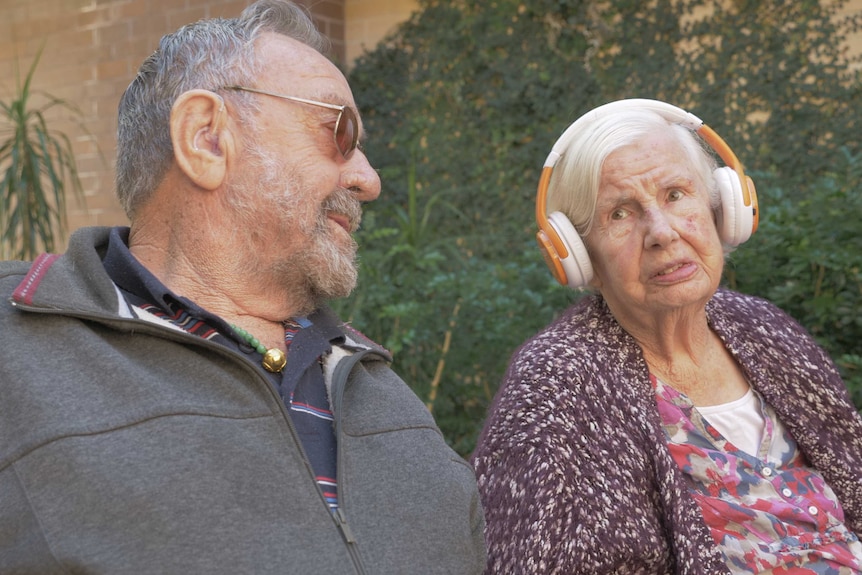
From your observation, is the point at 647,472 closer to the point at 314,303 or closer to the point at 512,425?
the point at 512,425

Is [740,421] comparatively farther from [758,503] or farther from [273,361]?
[273,361]

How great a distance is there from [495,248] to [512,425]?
328 cm

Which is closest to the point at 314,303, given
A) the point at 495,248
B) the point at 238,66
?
the point at 238,66

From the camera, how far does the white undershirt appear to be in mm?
2430

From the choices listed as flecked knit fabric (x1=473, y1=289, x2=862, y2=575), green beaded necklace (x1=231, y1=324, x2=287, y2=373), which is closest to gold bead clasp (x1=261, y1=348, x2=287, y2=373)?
green beaded necklace (x1=231, y1=324, x2=287, y2=373)

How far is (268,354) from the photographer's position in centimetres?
184

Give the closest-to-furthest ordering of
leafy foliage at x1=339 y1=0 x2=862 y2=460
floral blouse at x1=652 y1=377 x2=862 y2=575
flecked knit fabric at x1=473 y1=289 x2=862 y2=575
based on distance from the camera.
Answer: flecked knit fabric at x1=473 y1=289 x2=862 y2=575 < floral blouse at x1=652 y1=377 x2=862 y2=575 < leafy foliage at x1=339 y1=0 x2=862 y2=460

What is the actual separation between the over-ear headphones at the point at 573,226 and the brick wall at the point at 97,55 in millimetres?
3454

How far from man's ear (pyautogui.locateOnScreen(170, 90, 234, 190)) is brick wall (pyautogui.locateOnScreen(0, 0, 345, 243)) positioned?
154 inches

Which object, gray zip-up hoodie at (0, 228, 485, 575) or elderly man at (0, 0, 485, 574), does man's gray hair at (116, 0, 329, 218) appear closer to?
elderly man at (0, 0, 485, 574)

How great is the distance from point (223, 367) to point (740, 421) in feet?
4.70

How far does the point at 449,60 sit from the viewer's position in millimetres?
5695

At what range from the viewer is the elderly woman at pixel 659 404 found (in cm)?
212

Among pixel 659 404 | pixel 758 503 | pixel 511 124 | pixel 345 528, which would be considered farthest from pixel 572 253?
pixel 511 124
